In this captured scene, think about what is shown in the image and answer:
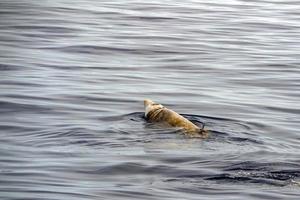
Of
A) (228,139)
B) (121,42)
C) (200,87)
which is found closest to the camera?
(228,139)

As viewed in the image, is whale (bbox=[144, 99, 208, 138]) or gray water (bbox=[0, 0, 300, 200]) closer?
gray water (bbox=[0, 0, 300, 200])

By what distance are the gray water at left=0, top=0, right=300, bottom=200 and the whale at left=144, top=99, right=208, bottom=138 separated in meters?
0.13

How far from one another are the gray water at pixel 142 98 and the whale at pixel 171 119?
0.13 meters

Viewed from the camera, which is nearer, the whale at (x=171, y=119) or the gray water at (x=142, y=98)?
the gray water at (x=142, y=98)

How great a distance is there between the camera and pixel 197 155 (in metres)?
10.3

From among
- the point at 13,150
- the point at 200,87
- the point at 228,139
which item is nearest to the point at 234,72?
the point at 200,87

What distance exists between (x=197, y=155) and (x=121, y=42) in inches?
364

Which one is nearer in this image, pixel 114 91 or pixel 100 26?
pixel 114 91

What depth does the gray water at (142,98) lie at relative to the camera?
9.48 metres

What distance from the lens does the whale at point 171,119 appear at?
36.6ft

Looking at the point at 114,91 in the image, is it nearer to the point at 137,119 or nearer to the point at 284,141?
the point at 137,119

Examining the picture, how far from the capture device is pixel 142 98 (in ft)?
46.2

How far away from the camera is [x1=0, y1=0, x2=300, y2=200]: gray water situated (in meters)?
9.48

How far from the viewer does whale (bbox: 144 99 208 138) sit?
1115 cm
